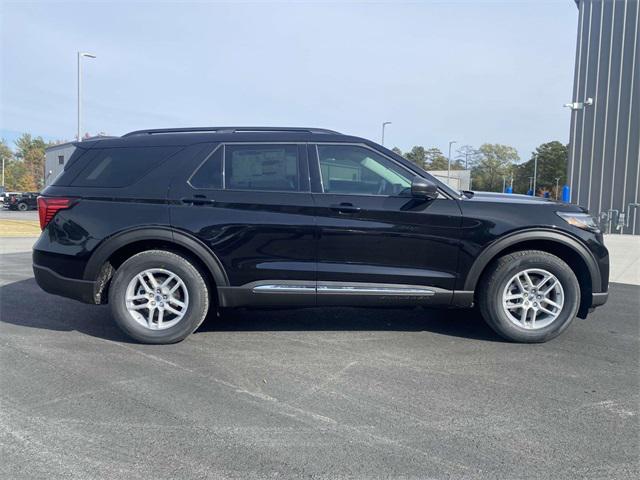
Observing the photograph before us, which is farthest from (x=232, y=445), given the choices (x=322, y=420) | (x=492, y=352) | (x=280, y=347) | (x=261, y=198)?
(x=492, y=352)

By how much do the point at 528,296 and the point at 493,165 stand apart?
235 ft

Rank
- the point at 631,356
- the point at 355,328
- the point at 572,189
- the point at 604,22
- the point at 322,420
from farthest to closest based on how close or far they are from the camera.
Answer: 1. the point at 572,189
2. the point at 604,22
3. the point at 355,328
4. the point at 631,356
5. the point at 322,420

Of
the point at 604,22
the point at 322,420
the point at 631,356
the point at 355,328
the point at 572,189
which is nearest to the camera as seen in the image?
the point at 322,420

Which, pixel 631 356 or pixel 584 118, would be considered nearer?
pixel 631 356

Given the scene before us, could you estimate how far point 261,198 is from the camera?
14.1ft

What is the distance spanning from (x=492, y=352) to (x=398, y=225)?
133cm

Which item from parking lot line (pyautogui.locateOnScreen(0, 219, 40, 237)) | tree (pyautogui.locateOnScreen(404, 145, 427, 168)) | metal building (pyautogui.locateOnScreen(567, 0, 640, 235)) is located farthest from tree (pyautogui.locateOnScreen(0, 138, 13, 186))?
metal building (pyautogui.locateOnScreen(567, 0, 640, 235))

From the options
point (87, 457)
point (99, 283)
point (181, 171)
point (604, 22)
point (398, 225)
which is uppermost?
point (604, 22)

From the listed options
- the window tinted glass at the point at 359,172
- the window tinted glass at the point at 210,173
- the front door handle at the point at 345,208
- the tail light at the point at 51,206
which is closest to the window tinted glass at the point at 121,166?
the tail light at the point at 51,206

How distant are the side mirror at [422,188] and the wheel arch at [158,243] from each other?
5.81 feet

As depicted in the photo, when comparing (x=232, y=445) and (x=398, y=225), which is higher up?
(x=398, y=225)

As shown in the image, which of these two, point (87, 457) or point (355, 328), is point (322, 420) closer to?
point (87, 457)

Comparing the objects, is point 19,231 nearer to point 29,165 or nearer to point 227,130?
point 227,130

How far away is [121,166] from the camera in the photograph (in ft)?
14.8
